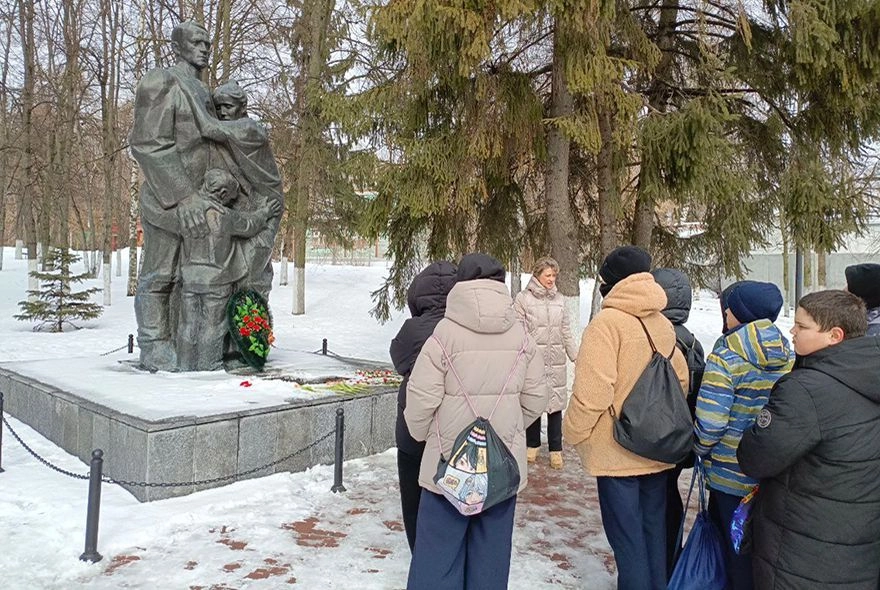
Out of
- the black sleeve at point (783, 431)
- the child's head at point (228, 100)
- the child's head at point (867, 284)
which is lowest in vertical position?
the black sleeve at point (783, 431)

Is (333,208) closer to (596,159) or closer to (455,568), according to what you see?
(596,159)

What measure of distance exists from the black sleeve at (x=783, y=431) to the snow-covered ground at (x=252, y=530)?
158cm

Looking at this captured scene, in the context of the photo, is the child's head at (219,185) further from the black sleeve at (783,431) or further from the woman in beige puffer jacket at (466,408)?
the black sleeve at (783,431)

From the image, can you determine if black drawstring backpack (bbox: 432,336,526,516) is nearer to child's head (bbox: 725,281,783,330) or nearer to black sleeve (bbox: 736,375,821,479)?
black sleeve (bbox: 736,375,821,479)

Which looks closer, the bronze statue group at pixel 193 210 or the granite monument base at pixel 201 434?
the granite monument base at pixel 201 434

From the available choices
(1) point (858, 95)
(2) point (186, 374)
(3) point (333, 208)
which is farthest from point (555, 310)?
(3) point (333, 208)

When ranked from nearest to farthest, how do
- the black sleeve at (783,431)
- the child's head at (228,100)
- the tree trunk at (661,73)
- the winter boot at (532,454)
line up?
the black sleeve at (783,431) → the winter boot at (532,454) → the child's head at (228,100) → the tree trunk at (661,73)

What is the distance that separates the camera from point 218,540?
13.3 ft

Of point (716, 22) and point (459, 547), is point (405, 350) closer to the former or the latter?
point (459, 547)

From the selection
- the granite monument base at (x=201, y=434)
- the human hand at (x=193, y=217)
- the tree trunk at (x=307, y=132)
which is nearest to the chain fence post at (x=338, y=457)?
the granite monument base at (x=201, y=434)

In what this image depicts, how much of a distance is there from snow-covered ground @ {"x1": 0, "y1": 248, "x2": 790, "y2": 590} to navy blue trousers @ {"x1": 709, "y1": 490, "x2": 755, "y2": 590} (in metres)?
0.86

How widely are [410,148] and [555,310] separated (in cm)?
360

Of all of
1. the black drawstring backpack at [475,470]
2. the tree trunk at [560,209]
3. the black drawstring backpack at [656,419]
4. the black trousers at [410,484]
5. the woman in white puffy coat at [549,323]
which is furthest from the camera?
the tree trunk at [560,209]

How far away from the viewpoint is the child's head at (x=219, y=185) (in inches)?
269
